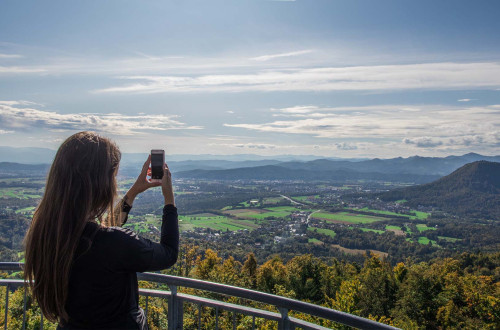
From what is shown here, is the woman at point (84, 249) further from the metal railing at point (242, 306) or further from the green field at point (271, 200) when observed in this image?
the green field at point (271, 200)

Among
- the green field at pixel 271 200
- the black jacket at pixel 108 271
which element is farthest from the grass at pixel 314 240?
the black jacket at pixel 108 271

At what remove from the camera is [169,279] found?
279cm

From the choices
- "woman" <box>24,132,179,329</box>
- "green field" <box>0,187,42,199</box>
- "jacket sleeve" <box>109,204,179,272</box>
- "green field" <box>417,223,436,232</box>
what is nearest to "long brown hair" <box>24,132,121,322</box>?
"woman" <box>24,132,179,329</box>

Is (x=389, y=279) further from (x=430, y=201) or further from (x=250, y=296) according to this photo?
(x=430, y=201)

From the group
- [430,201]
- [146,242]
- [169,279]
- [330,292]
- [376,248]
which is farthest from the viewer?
[430,201]

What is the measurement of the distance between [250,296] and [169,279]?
0.72 metres

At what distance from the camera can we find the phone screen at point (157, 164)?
1.96 meters

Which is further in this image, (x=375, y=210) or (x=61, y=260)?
(x=375, y=210)

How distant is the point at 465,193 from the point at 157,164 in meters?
161

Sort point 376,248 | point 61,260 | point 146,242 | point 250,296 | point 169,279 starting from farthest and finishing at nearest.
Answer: point 376,248 → point 169,279 → point 250,296 → point 146,242 → point 61,260

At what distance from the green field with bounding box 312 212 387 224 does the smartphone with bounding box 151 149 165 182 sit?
81145 mm

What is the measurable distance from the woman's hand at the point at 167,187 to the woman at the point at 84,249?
267mm

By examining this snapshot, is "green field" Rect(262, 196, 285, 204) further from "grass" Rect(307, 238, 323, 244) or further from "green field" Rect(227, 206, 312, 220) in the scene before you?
"grass" Rect(307, 238, 323, 244)

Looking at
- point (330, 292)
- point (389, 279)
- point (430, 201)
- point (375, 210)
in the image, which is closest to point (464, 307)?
point (389, 279)
